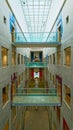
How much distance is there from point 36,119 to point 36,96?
28.0 ft

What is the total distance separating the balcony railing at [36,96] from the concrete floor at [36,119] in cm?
638

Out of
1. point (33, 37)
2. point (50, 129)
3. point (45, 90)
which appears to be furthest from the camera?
point (50, 129)

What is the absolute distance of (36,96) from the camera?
15.8 meters

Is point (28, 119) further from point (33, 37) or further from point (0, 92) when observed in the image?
point (0, 92)

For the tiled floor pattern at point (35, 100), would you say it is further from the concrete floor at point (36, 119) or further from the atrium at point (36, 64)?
the concrete floor at point (36, 119)

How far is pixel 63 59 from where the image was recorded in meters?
14.2

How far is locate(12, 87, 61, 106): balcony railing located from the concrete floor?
6.38m

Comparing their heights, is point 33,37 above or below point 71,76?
above

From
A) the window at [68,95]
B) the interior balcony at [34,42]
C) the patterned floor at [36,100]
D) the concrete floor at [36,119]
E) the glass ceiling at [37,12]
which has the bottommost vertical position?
the concrete floor at [36,119]

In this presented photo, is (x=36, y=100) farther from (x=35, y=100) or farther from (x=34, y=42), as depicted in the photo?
(x=34, y=42)

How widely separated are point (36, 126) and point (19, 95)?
6.82 m

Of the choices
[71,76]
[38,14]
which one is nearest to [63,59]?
[71,76]

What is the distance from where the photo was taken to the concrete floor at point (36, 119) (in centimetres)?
2118

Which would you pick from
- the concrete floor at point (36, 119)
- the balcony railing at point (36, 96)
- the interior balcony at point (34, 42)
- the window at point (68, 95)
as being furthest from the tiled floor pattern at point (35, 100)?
the concrete floor at point (36, 119)
